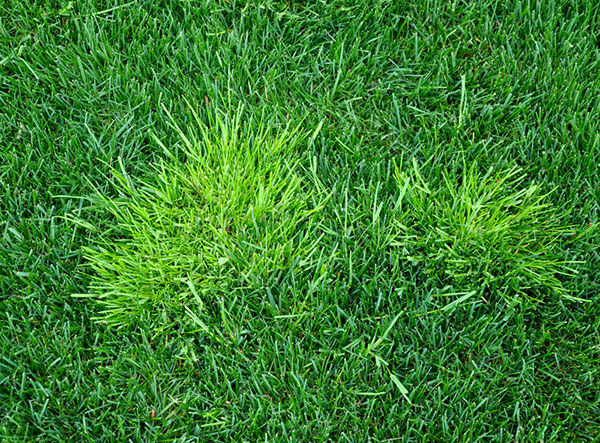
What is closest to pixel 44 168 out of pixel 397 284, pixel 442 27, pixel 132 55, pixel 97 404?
pixel 132 55

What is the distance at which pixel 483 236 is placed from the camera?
7.06 ft

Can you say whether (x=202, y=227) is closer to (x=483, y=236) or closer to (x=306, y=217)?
(x=306, y=217)

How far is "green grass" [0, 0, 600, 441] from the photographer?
1.94 metres

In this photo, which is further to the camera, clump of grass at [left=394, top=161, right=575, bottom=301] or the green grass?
clump of grass at [left=394, top=161, right=575, bottom=301]

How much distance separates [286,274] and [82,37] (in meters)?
1.40

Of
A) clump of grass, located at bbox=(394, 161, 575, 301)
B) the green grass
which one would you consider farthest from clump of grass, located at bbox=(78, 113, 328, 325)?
clump of grass, located at bbox=(394, 161, 575, 301)

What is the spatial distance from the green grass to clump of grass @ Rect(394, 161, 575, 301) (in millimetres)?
12

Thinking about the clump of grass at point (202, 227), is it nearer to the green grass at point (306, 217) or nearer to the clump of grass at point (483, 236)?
the green grass at point (306, 217)

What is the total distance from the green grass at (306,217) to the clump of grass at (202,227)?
1 centimetres

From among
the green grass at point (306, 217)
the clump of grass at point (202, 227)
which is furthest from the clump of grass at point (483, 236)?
the clump of grass at point (202, 227)

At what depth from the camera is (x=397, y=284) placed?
2.11 metres

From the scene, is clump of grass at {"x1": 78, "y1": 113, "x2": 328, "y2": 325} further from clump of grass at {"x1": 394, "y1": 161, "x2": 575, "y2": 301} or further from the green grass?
clump of grass at {"x1": 394, "y1": 161, "x2": 575, "y2": 301}

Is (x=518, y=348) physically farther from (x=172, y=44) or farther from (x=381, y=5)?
(x=172, y=44)

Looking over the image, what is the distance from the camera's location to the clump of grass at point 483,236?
2.12 metres
